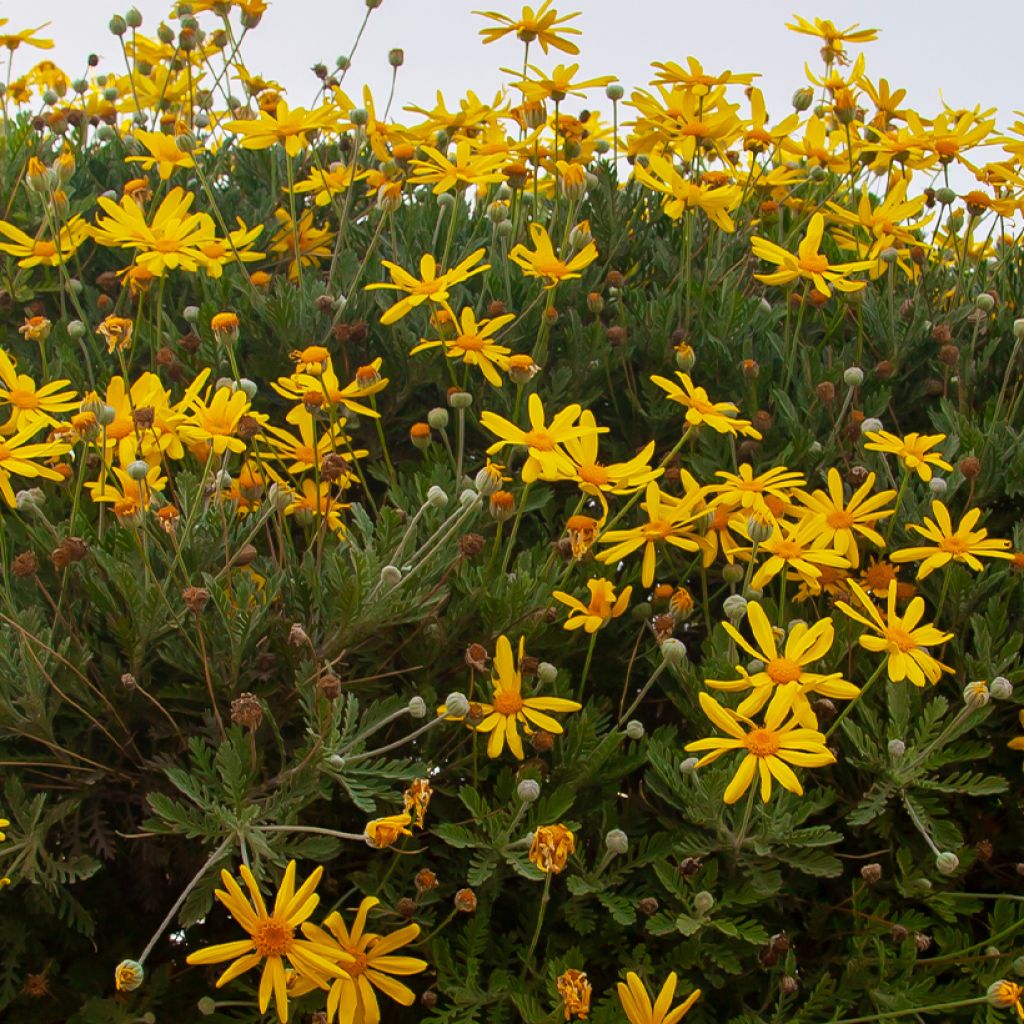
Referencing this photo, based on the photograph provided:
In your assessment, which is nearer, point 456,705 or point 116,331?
point 456,705

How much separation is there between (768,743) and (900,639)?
0.36 m

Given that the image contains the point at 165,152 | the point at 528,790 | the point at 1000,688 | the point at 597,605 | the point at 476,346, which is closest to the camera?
the point at 528,790

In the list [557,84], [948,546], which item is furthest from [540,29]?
[948,546]

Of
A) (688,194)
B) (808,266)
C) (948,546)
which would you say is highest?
Result: (688,194)

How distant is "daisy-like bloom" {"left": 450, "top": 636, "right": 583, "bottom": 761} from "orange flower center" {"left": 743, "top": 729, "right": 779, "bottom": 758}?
29cm

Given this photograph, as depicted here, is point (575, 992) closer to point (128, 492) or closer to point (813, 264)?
point (128, 492)

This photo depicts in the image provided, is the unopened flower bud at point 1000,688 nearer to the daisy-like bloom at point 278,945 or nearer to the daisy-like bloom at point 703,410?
the daisy-like bloom at point 703,410

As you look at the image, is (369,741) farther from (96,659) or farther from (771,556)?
(771,556)

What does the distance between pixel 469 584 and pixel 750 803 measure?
0.59 metres

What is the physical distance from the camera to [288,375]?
2.97 m

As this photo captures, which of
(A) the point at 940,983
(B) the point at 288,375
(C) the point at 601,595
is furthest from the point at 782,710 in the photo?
(B) the point at 288,375

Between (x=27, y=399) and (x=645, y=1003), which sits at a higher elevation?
(x=27, y=399)

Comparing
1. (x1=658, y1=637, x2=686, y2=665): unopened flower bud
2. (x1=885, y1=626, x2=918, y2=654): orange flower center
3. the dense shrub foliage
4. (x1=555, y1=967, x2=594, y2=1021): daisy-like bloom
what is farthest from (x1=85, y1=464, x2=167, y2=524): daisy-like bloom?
(x1=885, y1=626, x2=918, y2=654): orange flower center

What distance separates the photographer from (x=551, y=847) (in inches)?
Answer: 71.8
